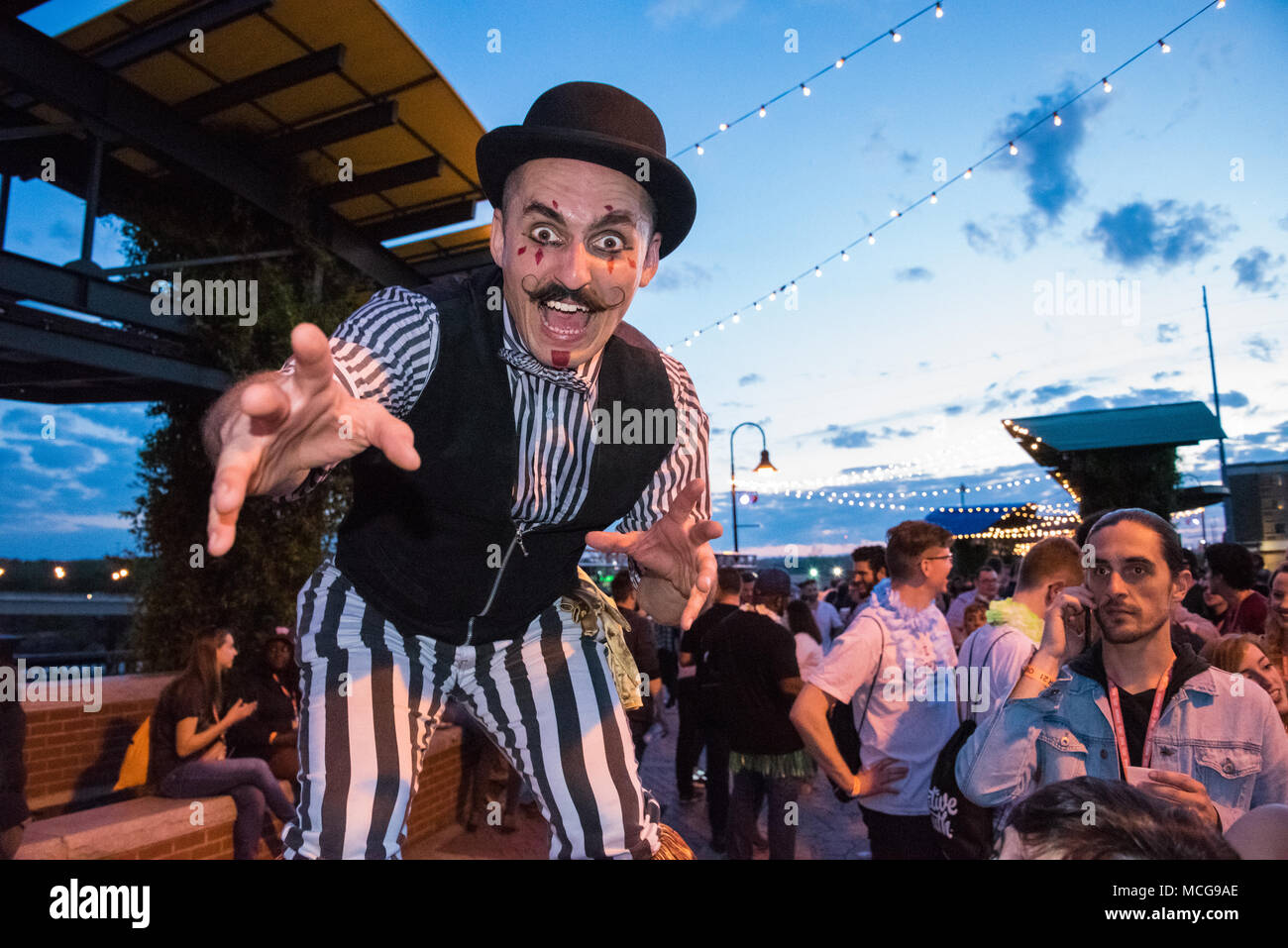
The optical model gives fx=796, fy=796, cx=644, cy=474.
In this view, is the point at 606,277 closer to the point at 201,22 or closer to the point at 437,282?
the point at 437,282

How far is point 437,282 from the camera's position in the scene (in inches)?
82.3

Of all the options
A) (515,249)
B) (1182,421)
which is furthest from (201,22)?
(1182,421)

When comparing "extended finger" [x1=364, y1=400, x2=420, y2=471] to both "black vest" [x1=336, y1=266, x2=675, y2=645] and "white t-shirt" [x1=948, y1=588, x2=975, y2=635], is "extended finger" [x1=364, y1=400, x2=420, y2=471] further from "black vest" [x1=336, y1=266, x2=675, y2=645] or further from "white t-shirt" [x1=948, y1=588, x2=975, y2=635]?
"white t-shirt" [x1=948, y1=588, x2=975, y2=635]

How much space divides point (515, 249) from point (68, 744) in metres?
6.63

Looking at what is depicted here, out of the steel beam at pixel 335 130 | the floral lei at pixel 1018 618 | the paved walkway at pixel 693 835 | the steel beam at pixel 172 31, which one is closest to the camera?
the floral lei at pixel 1018 618

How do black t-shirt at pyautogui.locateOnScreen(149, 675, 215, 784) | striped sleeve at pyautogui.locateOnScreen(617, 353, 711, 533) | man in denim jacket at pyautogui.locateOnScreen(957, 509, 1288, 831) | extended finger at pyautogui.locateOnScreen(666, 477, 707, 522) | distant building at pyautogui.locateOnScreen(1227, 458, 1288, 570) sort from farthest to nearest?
distant building at pyautogui.locateOnScreen(1227, 458, 1288, 570) < black t-shirt at pyautogui.locateOnScreen(149, 675, 215, 784) < man in denim jacket at pyautogui.locateOnScreen(957, 509, 1288, 831) < striped sleeve at pyautogui.locateOnScreen(617, 353, 711, 533) < extended finger at pyautogui.locateOnScreen(666, 477, 707, 522)

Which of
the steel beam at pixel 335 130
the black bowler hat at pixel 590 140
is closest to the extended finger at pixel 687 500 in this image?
the black bowler hat at pixel 590 140

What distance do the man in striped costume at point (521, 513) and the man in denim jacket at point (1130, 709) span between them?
1.42 metres

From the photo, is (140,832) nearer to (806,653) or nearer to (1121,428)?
(806,653)

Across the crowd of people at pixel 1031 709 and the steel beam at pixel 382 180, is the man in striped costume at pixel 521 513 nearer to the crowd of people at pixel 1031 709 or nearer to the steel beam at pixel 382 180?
the crowd of people at pixel 1031 709

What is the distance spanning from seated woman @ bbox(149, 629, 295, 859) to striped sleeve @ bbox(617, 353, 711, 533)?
4.21 m

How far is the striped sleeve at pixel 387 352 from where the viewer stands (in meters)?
1.62

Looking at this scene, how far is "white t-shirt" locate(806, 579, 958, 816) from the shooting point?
3.87m

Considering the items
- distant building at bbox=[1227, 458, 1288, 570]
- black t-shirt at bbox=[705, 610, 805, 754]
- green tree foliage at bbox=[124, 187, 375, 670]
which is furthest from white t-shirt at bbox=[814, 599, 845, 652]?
distant building at bbox=[1227, 458, 1288, 570]
